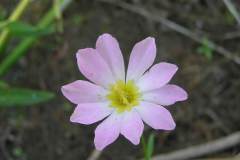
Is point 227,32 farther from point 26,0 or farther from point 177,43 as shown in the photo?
point 26,0

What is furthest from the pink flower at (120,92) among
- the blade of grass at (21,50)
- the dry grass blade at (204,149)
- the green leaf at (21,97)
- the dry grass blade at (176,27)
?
the dry grass blade at (176,27)

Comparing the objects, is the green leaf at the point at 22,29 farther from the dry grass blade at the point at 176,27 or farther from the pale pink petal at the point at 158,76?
the pale pink petal at the point at 158,76

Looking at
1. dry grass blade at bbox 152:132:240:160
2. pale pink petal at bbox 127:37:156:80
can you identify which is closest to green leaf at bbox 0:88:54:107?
dry grass blade at bbox 152:132:240:160

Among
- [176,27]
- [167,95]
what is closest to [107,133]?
[167,95]

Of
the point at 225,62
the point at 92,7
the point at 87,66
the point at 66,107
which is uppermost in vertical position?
the point at 87,66

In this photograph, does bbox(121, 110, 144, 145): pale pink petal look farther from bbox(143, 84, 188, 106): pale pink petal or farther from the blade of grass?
the blade of grass

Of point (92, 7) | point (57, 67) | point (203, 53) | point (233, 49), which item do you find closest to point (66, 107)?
point (57, 67)
